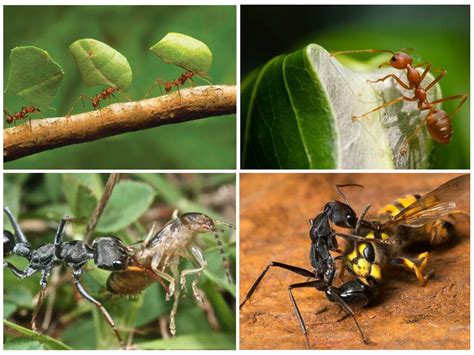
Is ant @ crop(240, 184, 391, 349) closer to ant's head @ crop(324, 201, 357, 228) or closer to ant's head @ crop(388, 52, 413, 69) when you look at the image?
ant's head @ crop(324, 201, 357, 228)

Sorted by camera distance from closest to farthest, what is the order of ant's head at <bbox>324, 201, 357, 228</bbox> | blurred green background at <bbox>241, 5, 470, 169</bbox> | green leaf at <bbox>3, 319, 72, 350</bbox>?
ant's head at <bbox>324, 201, 357, 228</bbox> → green leaf at <bbox>3, 319, 72, 350</bbox> → blurred green background at <bbox>241, 5, 470, 169</bbox>

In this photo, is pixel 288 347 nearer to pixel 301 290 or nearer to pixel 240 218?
→ pixel 301 290

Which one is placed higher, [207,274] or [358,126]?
[358,126]

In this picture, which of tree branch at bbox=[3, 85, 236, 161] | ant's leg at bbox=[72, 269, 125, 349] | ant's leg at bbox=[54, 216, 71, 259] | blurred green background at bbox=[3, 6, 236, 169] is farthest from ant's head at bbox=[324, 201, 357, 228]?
ant's leg at bbox=[54, 216, 71, 259]

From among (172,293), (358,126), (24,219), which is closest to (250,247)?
(172,293)

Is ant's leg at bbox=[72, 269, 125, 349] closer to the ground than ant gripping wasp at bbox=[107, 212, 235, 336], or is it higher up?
closer to the ground

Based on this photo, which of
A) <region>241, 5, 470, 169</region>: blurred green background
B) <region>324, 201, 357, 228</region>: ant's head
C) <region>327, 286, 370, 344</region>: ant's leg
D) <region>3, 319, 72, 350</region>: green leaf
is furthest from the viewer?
<region>241, 5, 470, 169</region>: blurred green background

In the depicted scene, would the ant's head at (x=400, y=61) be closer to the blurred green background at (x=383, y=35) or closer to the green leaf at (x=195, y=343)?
the blurred green background at (x=383, y=35)
